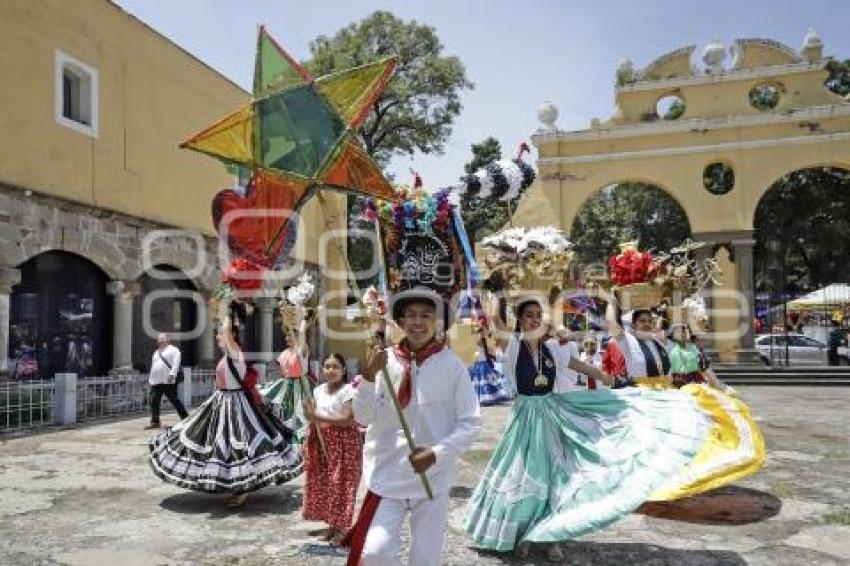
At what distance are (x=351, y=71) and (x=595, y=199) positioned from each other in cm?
3681

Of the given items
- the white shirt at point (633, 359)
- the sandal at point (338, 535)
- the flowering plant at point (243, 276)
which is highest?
the flowering plant at point (243, 276)

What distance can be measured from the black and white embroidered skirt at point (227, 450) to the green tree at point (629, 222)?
27950 millimetres

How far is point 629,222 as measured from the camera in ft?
119

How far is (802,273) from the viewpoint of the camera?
33844 millimetres

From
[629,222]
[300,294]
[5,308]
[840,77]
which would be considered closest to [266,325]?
Result: [5,308]

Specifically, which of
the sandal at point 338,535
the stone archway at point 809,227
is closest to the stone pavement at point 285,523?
the sandal at point 338,535

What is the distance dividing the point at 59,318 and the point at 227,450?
8.41 m

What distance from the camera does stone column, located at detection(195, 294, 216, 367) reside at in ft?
57.3

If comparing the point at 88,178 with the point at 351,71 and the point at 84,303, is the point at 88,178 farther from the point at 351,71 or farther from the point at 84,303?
the point at 351,71

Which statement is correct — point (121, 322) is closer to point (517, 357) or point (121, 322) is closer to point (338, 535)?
point (338, 535)

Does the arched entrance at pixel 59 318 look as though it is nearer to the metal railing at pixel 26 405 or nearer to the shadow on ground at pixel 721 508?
the metal railing at pixel 26 405

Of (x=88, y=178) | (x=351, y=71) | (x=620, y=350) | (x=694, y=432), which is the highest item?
(x=88, y=178)

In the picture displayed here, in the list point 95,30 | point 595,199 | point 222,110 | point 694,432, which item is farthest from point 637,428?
point 595,199

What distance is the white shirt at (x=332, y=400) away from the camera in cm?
519
